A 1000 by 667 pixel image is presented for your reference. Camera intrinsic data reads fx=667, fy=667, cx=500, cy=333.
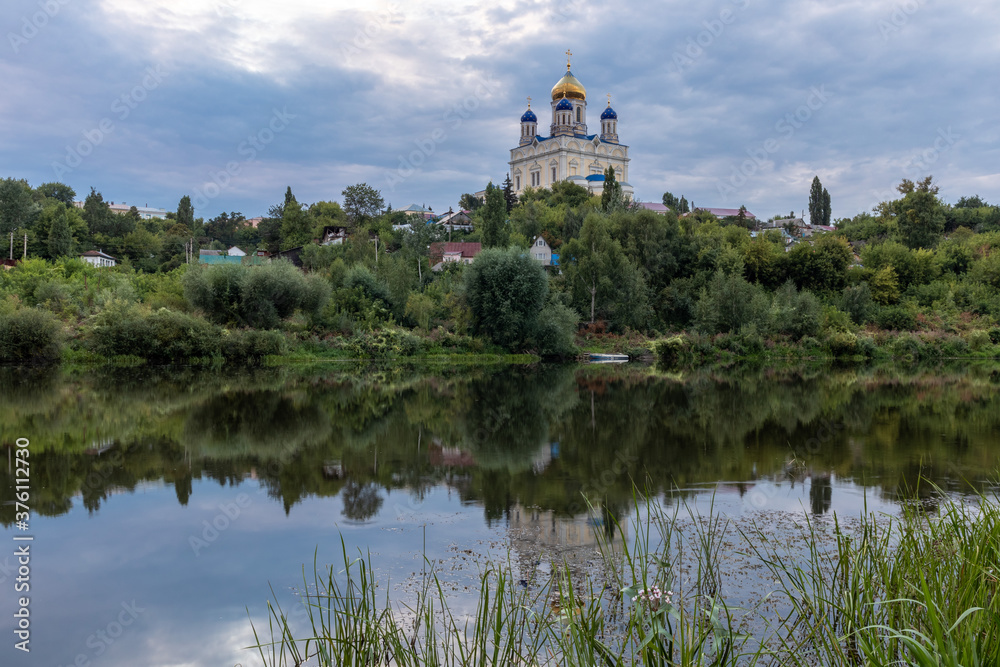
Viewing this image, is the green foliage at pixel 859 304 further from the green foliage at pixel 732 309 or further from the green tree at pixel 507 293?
the green tree at pixel 507 293

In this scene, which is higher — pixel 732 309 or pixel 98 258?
pixel 98 258

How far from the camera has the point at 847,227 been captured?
227ft

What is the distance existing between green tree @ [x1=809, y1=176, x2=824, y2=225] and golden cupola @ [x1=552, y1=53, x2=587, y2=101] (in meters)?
37.2

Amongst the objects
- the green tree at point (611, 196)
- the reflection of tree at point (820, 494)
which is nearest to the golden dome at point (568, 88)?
the green tree at point (611, 196)

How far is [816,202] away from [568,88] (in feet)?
131

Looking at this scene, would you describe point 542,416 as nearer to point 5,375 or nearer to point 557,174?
point 5,375

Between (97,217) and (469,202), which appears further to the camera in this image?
(469,202)

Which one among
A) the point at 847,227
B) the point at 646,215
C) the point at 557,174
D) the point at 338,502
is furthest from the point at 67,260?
the point at 847,227

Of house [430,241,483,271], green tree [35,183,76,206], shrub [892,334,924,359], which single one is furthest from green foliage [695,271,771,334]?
green tree [35,183,76,206]

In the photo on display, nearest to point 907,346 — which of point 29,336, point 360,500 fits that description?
point 360,500

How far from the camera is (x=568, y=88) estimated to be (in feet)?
281

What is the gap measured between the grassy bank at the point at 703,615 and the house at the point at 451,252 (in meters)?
46.2

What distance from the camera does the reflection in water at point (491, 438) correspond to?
8.98m

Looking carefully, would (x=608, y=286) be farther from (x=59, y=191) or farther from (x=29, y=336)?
(x=59, y=191)
